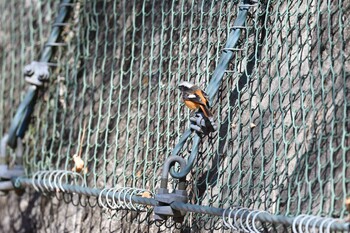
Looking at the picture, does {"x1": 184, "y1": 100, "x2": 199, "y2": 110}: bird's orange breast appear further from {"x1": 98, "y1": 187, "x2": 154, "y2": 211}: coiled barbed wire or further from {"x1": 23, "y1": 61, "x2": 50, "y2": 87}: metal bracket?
{"x1": 23, "y1": 61, "x2": 50, "y2": 87}: metal bracket

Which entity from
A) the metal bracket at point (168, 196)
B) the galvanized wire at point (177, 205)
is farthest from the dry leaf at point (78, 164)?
the metal bracket at point (168, 196)

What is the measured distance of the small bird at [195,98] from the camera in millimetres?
4086

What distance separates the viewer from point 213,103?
4.34m

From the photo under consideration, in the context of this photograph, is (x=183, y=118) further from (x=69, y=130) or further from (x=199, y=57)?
(x=69, y=130)

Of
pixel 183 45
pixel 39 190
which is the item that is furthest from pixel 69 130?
pixel 183 45

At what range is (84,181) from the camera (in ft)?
15.9

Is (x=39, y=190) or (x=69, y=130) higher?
(x=69, y=130)

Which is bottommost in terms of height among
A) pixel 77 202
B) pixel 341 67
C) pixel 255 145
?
pixel 77 202

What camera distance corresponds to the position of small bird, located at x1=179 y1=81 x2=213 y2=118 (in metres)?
4.09

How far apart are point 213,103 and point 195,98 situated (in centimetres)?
27

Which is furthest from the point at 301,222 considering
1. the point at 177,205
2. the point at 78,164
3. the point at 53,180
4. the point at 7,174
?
the point at 7,174

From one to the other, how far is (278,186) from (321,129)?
0.32m

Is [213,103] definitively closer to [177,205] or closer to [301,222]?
[177,205]

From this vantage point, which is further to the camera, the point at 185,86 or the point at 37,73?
the point at 37,73
